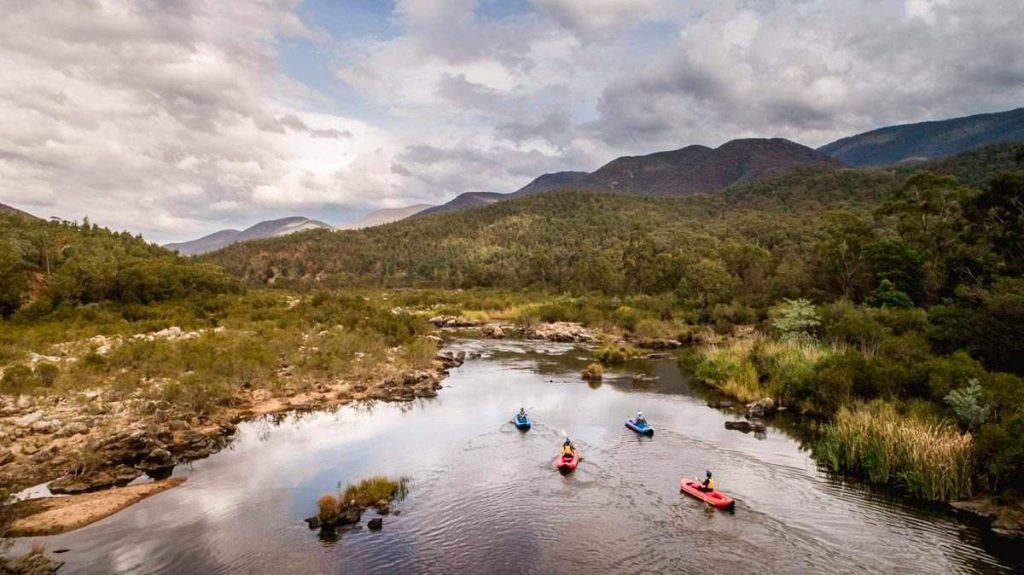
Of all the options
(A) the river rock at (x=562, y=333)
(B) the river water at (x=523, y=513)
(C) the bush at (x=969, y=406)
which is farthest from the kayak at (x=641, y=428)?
(A) the river rock at (x=562, y=333)

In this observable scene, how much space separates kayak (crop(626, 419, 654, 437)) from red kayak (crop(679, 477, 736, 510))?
284 inches

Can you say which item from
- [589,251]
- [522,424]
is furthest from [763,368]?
[589,251]

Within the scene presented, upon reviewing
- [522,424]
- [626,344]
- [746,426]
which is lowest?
[746,426]

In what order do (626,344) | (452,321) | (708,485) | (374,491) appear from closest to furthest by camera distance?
1. (374,491)
2. (708,485)
3. (626,344)
4. (452,321)

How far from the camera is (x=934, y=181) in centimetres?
5659

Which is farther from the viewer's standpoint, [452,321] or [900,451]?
[452,321]

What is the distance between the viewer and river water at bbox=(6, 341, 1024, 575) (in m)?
16.9

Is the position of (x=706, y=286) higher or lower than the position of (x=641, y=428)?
higher

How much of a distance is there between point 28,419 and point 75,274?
36.1 meters

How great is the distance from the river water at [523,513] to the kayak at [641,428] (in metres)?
0.39

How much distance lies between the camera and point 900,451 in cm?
2269

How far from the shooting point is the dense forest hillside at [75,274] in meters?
50.1

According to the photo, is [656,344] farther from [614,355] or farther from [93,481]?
[93,481]

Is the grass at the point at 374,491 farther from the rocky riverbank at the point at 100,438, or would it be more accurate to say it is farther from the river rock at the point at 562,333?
the river rock at the point at 562,333
